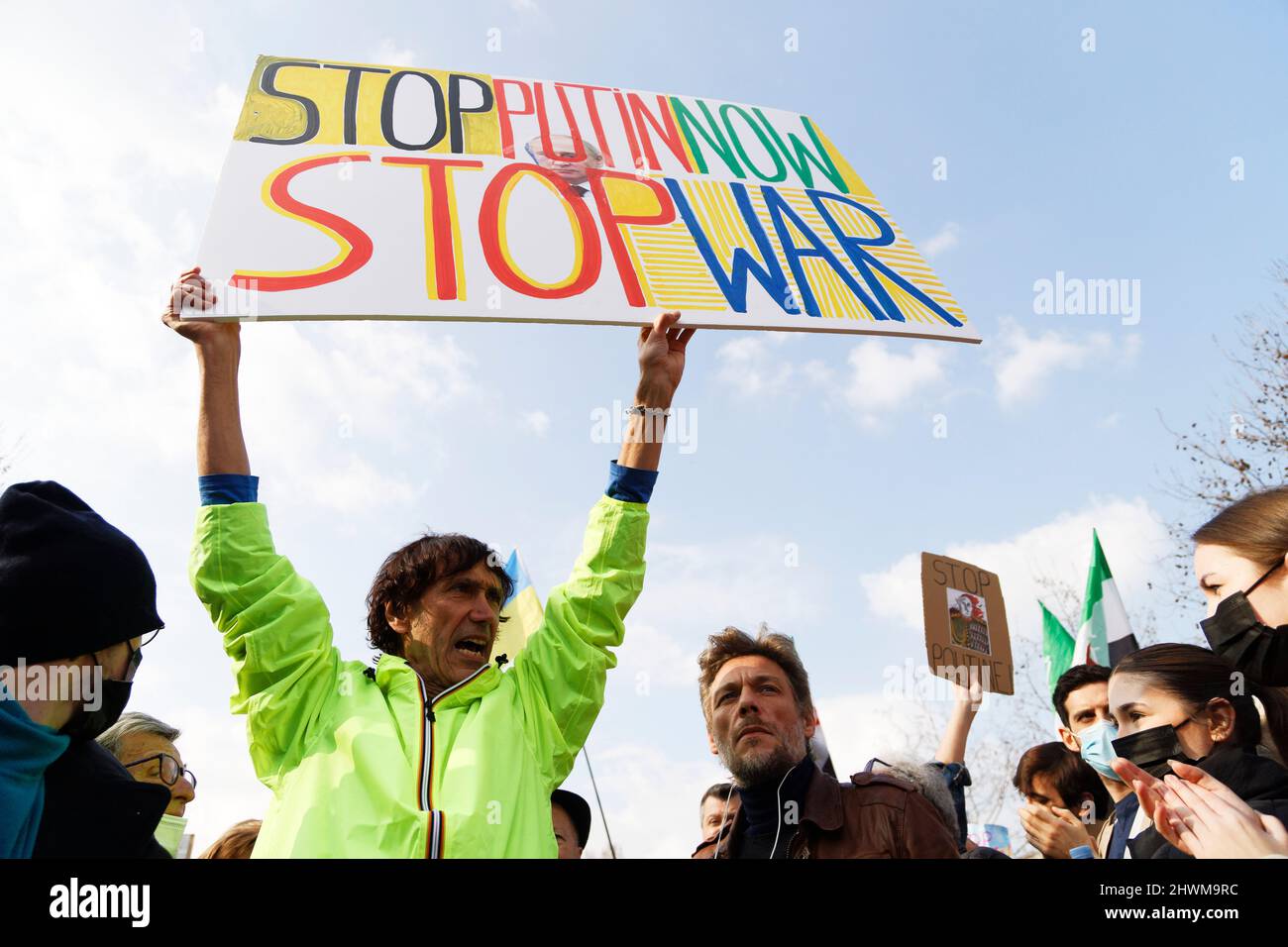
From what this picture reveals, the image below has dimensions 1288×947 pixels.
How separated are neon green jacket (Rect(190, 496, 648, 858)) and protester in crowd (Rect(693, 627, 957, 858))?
2.63ft

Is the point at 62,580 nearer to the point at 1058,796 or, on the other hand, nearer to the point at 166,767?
the point at 166,767

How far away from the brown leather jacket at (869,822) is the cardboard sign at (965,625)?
1542 millimetres

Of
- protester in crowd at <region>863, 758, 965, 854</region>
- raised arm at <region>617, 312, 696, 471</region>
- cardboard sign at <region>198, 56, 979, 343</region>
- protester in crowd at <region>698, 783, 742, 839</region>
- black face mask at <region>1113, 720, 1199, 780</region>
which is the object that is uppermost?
cardboard sign at <region>198, 56, 979, 343</region>

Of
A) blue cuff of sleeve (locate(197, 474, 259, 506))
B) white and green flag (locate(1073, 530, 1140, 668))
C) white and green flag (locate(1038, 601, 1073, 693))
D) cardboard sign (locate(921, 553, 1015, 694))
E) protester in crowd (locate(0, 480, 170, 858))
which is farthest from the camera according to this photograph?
white and green flag (locate(1038, 601, 1073, 693))

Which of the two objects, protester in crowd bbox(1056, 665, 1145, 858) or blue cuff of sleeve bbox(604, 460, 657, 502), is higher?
blue cuff of sleeve bbox(604, 460, 657, 502)

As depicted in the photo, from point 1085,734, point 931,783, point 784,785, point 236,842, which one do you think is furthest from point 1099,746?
point 236,842

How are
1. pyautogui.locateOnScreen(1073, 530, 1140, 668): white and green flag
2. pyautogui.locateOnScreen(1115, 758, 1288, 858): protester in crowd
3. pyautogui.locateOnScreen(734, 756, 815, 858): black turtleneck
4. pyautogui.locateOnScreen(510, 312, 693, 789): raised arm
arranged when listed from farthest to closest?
pyautogui.locateOnScreen(1073, 530, 1140, 668): white and green flag < pyautogui.locateOnScreen(734, 756, 815, 858): black turtleneck < pyautogui.locateOnScreen(510, 312, 693, 789): raised arm < pyautogui.locateOnScreen(1115, 758, 1288, 858): protester in crowd

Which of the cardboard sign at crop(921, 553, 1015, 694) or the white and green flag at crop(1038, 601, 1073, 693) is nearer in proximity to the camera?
the cardboard sign at crop(921, 553, 1015, 694)

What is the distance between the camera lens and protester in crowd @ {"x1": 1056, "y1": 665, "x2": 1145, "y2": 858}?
3.85 metres

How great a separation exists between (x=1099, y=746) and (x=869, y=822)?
153 cm

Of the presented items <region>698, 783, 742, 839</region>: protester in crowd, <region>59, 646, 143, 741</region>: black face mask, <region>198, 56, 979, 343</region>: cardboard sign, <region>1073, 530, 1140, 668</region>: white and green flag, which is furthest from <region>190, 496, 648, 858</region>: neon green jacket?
<region>1073, 530, 1140, 668</region>: white and green flag

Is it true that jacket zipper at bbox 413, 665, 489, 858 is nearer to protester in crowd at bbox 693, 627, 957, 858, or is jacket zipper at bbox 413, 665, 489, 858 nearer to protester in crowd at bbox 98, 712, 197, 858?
protester in crowd at bbox 693, 627, 957, 858
